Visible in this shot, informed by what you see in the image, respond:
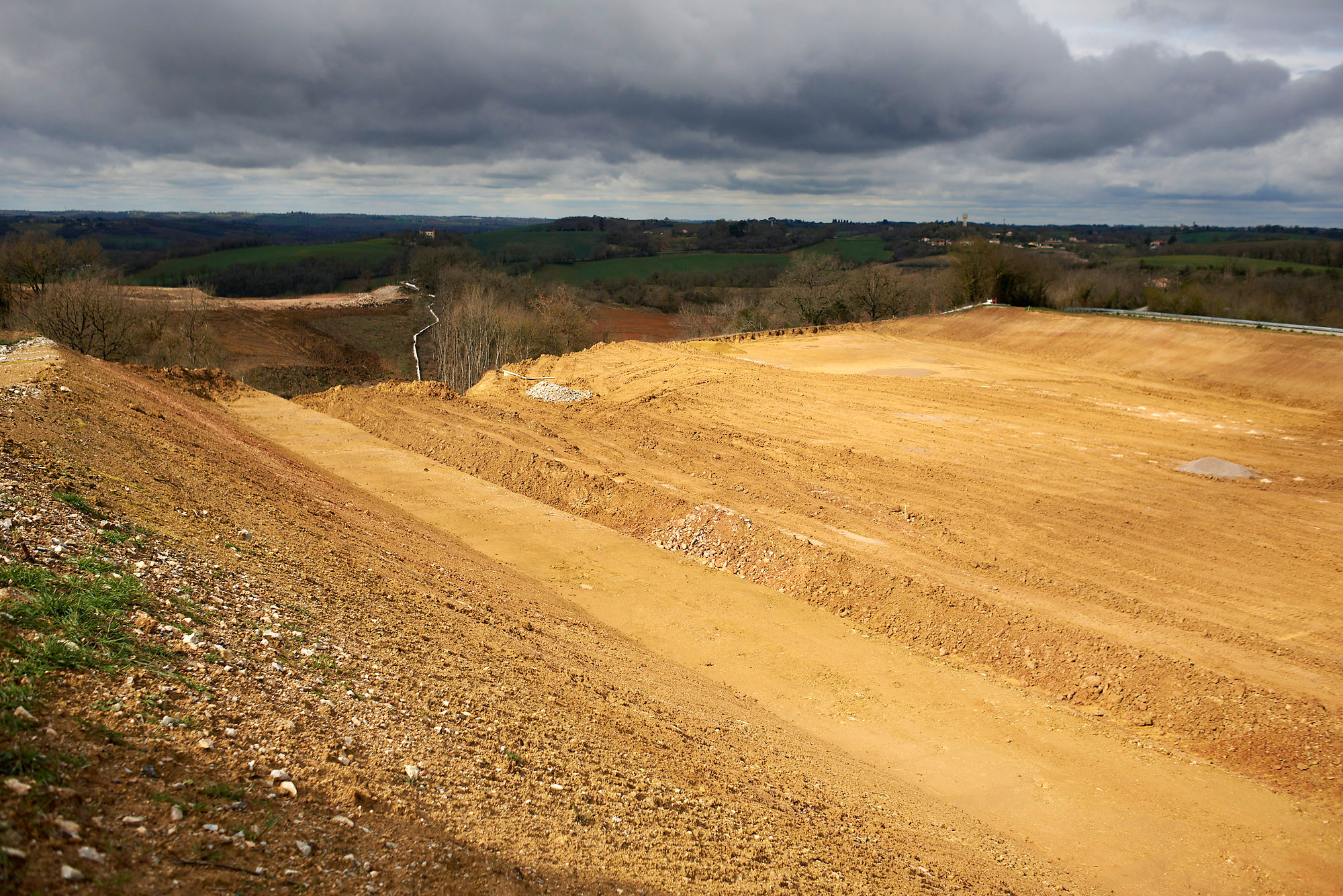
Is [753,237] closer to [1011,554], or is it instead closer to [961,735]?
[1011,554]

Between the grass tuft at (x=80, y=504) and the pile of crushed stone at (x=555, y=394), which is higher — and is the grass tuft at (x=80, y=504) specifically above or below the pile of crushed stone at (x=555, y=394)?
above

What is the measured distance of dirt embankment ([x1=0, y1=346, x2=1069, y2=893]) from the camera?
12.0 feet

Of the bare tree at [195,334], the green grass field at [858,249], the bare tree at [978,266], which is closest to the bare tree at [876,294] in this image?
the bare tree at [978,266]

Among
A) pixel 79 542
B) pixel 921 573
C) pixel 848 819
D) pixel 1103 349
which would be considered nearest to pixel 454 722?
pixel 848 819

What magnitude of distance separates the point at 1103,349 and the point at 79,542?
30.6m

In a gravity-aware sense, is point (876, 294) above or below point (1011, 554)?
above

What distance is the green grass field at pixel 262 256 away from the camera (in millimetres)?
85500

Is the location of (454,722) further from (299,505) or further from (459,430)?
(459,430)

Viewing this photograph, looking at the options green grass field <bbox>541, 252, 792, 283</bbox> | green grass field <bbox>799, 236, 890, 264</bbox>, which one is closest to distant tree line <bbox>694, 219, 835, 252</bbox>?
green grass field <bbox>799, 236, 890, 264</bbox>

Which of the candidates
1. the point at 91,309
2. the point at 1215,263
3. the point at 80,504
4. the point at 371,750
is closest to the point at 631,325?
the point at 91,309

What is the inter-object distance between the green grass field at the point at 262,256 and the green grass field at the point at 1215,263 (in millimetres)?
84648

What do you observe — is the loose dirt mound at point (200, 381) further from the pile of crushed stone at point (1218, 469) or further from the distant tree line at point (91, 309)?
the pile of crushed stone at point (1218, 469)

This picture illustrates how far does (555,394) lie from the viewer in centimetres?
2495

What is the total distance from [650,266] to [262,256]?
5088 centimetres
